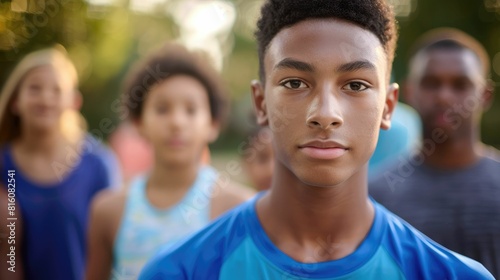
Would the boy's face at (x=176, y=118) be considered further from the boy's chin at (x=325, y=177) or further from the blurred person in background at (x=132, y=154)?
the blurred person in background at (x=132, y=154)

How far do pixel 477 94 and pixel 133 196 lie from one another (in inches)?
84.3

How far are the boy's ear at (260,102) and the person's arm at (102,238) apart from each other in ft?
5.30

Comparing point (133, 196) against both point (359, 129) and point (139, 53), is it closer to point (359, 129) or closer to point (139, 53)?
point (359, 129)

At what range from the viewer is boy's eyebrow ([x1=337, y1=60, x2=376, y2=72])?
2221 mm

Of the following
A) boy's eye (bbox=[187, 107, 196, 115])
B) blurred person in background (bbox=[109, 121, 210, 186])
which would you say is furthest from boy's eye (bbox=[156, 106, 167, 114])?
blurred person in background (bbox=[109, 121, 210, 186])

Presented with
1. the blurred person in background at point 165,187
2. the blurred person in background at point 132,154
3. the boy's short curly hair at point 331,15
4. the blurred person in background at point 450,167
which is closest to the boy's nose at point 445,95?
the blurred person in background at point 450,167

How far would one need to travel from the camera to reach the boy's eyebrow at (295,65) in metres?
2.23

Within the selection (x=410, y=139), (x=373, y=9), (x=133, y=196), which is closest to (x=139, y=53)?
(x=410, y=139)

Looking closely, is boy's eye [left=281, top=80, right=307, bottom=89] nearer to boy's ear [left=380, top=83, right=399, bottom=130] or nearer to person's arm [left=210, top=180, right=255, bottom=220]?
boy's ear [left=380, top=83, right=399, bottom=130]

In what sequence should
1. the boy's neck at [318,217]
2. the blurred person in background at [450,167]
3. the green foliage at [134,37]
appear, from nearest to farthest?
the boy's neck at [318,217] → the blurred person in background at [450,167] → the green foliage at [134,37]

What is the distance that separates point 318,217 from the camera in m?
2.41

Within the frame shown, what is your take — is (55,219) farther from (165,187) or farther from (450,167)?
(450,167)

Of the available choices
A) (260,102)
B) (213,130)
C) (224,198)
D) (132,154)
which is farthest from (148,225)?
(132,154)

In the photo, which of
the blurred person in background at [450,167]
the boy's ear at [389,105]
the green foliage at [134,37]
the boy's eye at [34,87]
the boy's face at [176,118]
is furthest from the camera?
the green foliage at [134,37]
